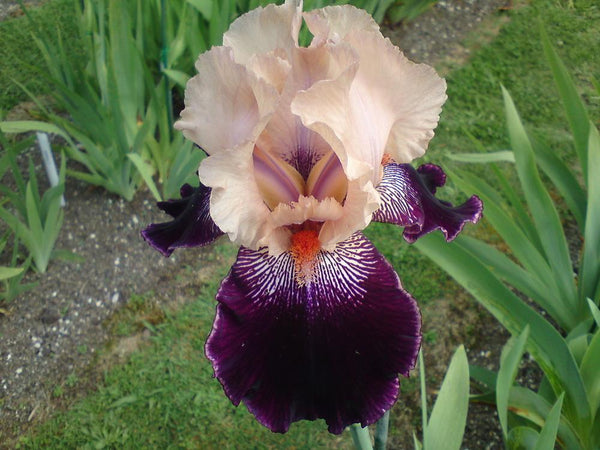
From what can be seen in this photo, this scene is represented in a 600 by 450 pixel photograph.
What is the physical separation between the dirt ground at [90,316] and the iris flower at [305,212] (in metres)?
1.27

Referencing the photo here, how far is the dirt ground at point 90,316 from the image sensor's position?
6.88 ft

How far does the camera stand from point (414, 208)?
1.05m

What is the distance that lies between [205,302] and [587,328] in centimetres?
143

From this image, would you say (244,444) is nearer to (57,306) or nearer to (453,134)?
(57,306)

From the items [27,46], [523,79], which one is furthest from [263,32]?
[523,79]

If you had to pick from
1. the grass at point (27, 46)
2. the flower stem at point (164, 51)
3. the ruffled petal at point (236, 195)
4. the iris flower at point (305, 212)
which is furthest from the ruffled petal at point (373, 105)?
the grass at point (27, 46)

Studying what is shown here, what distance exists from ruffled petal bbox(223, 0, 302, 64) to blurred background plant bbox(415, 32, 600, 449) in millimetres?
883

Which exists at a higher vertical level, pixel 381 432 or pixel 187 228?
pixel 187 228

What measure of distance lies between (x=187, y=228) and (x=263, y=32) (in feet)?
1.29

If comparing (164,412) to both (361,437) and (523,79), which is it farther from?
(523,79)

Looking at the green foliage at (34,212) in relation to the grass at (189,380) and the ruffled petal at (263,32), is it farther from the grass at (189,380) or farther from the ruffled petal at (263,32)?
the ruffled petal at (263,32)

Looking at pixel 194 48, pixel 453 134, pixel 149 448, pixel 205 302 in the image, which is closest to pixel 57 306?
pixel 205 302

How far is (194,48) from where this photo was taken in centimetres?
262

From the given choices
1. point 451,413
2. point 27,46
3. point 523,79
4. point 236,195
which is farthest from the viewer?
point 523,79
